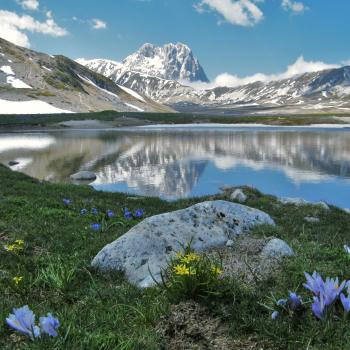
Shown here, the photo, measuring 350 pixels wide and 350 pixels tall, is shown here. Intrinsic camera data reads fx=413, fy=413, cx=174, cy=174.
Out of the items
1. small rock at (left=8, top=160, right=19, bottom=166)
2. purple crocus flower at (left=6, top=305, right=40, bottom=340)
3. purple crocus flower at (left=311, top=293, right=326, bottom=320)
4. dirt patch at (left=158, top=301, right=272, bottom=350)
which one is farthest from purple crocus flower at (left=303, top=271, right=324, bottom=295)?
small rock at (left=8, top=160, right=19, bottom=166)

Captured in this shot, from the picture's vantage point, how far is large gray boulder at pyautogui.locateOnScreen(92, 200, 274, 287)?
7867mm

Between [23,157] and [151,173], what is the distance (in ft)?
75.9

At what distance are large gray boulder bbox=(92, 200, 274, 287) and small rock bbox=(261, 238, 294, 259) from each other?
49.5 inches

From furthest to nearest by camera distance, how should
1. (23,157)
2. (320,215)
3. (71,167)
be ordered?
(23,157) → (71,167) → (320,215)

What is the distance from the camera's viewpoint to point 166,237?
8.73m

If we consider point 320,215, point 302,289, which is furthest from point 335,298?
point 320,215

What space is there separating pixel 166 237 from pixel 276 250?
275 centimetres

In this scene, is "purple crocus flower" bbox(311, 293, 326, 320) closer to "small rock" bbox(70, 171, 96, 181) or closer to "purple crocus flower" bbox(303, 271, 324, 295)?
"purple crocus flower" bbox(303, 271, 324, 295)

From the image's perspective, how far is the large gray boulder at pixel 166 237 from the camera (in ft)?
25.8

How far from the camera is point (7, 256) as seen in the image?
8336mm

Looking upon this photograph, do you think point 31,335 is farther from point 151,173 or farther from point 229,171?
point 229,171

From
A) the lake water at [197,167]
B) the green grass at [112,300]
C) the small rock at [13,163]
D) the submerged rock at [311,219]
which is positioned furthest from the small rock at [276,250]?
the small rock at [13,163]

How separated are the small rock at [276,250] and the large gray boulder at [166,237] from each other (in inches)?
49.5

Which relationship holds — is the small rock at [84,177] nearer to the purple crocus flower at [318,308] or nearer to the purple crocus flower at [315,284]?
the purple crocus flower at [315,284]
